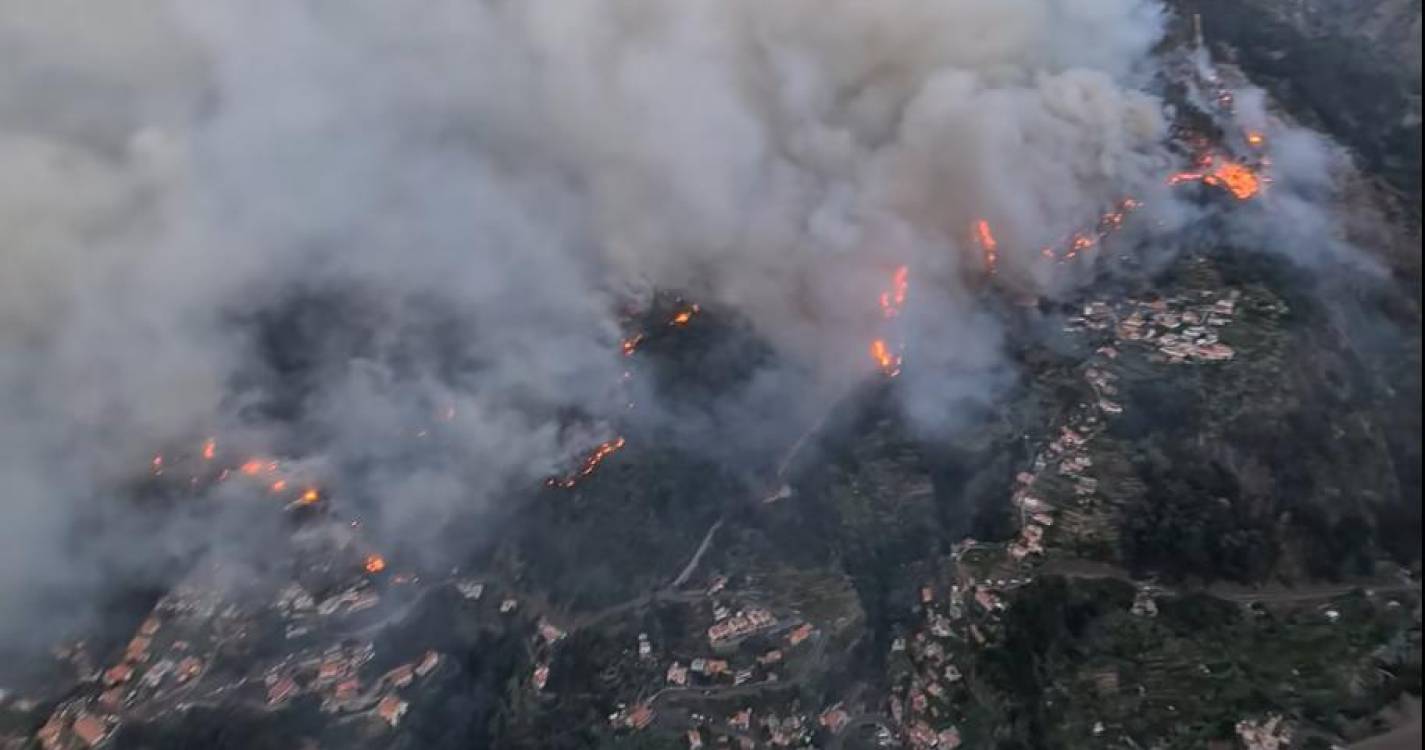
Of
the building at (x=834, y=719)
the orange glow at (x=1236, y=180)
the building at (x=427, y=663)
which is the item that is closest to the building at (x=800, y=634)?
the building at (x=834, y=719)

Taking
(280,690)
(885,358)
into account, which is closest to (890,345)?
(885,358)

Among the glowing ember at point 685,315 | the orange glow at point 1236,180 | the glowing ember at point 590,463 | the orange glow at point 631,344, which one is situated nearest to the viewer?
the glowing ember at point 590,463

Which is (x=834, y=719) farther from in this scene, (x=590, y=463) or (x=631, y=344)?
(x=631, y=344)

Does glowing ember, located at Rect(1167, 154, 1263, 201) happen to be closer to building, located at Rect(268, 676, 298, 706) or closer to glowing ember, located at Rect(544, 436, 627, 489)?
glowing ember, located at Rect(544, 436, 627, 489)

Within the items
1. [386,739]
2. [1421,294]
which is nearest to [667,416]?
[386,739]

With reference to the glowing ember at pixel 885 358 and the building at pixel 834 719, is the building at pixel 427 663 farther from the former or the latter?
the glowing ember at pixel 885 358
